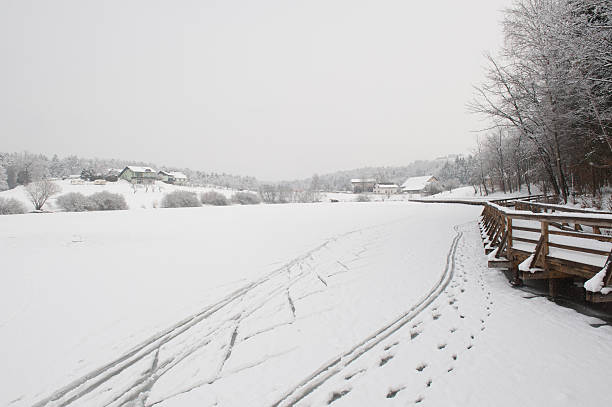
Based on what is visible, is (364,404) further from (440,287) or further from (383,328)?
(440,287)

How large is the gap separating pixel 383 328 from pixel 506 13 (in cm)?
1809

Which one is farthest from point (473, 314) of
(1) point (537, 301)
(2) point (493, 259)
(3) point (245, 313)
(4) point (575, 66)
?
(4) point (575, 66)

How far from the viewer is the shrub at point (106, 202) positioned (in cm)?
4097

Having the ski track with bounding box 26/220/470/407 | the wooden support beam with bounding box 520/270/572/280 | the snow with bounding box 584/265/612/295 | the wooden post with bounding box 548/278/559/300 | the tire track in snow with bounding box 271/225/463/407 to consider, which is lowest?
the ski track with bounding box 26/220/470/407

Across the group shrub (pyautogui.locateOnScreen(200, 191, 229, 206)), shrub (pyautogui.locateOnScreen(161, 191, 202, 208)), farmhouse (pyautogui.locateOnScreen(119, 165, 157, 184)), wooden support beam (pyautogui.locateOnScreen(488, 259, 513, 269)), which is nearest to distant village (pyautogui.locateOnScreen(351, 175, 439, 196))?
shrub (pyautogui.locateOnScreen(200, 191, 229, 206))

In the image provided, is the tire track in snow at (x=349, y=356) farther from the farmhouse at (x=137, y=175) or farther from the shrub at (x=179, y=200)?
the farmhouse at (x=137, y=175)

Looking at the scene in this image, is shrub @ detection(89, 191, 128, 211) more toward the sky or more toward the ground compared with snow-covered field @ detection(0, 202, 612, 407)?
more toward the sky

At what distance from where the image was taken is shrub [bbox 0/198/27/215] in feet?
121

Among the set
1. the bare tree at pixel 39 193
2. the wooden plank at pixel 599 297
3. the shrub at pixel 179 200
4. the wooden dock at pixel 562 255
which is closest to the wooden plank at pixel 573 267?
the wooden dock at pixel 562 255

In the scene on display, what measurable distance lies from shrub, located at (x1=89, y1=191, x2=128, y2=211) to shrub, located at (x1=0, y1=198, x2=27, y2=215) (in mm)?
8014

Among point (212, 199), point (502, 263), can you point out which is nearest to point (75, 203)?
point (212, 199)

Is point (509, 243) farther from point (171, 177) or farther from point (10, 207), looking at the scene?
point (171, 177)

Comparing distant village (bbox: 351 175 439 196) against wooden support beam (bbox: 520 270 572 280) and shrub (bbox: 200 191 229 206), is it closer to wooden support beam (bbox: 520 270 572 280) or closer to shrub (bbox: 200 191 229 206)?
shrub (bbox: 200 191 229 206)

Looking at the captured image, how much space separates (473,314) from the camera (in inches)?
209
